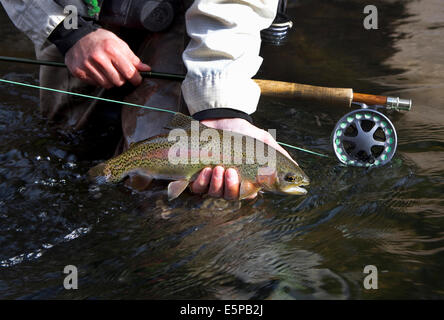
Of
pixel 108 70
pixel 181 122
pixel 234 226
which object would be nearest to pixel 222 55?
pixel 181 122

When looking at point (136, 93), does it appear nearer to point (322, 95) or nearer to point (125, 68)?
point (125, 68)

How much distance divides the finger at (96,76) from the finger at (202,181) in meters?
0.78

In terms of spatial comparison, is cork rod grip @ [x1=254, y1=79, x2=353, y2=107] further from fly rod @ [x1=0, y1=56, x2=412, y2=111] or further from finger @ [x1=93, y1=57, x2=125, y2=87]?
finger @ [x1=93, y1=57, x2=125, y2=87]

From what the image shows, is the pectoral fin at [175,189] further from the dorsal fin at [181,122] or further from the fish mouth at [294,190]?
the fish mouth at [294,190]

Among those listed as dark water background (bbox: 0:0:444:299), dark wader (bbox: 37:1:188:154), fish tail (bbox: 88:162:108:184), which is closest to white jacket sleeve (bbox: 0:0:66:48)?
dark wader (bbox: 37:1:188:154)

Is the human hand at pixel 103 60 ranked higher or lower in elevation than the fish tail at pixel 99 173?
higher

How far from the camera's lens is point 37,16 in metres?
2.79

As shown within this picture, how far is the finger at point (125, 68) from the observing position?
106 inches

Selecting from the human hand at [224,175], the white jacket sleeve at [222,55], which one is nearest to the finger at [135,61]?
the white jacket sleeve at [222,55]

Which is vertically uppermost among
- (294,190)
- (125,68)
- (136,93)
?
(125,68)

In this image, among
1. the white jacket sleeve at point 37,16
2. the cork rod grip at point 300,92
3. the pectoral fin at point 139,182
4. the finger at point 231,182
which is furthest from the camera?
the cork rod grip at point 300,92

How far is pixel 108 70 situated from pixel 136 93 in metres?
0.28

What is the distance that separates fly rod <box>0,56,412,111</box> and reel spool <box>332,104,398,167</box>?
0.20 metres

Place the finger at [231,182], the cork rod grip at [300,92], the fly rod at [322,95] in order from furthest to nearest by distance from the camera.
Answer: the cork rod grip at [300,92] → the fly rod at [322,95] → the finger at [231,182]
